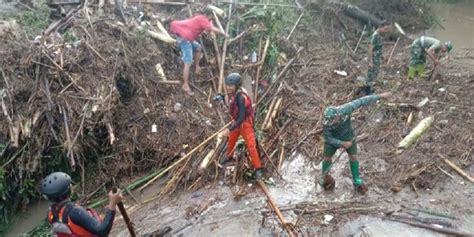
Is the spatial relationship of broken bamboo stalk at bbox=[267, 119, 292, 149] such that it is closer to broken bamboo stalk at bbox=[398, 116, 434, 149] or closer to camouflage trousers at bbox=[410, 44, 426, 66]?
broken bamboo stalk at bbox=[398, 116, 434, 149]

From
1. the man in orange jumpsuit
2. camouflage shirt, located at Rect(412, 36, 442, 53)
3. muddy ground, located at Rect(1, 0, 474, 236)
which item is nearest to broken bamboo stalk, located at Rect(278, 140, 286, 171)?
muddy ground, located at Rect(1, 0, 474, 236)

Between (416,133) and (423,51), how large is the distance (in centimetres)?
278

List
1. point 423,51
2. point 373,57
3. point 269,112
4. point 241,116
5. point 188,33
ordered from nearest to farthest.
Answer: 1. point 241,116
2. point 269,112
3. point 188,33
4. point 373,57
5. point 423,51

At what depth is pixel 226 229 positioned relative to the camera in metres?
6.35

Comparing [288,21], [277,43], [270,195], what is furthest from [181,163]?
[288,21]

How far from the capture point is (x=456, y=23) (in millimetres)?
16156

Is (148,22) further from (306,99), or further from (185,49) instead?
(306,99)

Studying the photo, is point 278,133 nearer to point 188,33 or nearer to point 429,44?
point 188,33

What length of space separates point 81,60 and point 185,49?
198 cm

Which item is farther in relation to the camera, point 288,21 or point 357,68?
point 288,21

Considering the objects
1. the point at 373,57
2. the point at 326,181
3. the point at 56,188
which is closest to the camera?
the point at 56,188

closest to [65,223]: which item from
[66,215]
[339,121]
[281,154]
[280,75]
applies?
[66,215]

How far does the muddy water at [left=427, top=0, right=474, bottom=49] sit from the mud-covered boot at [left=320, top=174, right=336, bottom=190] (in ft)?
29.6

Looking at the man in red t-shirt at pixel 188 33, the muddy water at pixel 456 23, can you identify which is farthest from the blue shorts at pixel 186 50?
the muddy water at pixel 456 23
